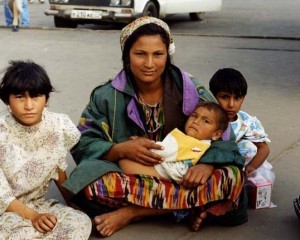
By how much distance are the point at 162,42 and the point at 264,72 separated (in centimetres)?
422

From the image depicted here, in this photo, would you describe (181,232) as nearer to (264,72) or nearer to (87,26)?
(264,72)

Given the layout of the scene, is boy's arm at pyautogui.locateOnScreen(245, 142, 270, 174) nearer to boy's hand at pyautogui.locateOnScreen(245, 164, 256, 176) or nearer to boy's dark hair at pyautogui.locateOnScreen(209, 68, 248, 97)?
boy's hand at pyautogui.locateOnScreen(245, 164, 256, 176)

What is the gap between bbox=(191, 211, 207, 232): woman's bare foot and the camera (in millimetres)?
3068

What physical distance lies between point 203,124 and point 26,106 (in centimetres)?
96

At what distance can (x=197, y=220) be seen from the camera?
10.1ft

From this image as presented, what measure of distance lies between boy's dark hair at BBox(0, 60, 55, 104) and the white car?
7.77m

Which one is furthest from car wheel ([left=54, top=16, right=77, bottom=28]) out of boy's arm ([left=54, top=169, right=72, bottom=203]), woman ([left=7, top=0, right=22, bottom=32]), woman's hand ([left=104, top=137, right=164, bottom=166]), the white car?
woman's hand ([left=104, top=137, right=164, bottom=166])

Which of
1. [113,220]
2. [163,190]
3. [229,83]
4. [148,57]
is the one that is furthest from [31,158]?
[229,83]

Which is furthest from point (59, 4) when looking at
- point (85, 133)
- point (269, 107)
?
point (85, 133)

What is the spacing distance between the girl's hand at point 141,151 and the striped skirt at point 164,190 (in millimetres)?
90

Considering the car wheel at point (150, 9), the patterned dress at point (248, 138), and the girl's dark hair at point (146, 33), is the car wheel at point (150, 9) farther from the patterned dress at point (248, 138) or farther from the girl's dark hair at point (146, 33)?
the girl's dark hair at point (146, 33)

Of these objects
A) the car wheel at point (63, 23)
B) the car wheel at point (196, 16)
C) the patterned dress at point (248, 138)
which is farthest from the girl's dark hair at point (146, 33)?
the car wheel at point (196, 16)

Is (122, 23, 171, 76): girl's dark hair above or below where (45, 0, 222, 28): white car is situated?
above

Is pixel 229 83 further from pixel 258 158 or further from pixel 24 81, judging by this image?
pixel 24 81
